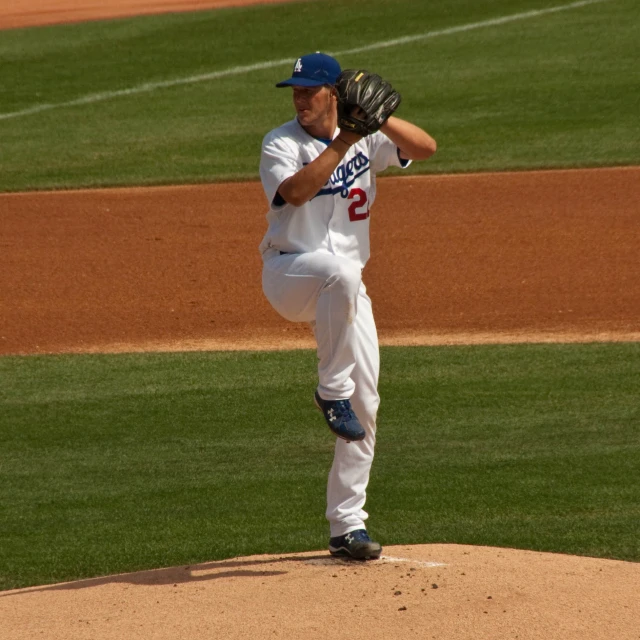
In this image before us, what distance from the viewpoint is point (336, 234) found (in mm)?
5586

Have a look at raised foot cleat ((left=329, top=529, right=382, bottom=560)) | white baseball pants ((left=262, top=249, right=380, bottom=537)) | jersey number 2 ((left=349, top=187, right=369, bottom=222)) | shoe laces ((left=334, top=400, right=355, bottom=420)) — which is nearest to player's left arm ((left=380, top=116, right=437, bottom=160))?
jersey number 2 ((left=349, top=187, right=369, bottom=222))

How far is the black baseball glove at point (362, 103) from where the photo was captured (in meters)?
5.11

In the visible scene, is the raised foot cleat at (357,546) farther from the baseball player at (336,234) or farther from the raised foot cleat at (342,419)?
the raised foot cleat at (342,419)

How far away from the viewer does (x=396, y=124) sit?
5.51 meters

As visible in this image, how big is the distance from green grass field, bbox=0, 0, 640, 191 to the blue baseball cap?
10668 mm

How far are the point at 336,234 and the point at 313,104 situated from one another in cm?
57

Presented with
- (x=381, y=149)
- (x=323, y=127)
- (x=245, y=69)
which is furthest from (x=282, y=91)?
(x=323, y=127)

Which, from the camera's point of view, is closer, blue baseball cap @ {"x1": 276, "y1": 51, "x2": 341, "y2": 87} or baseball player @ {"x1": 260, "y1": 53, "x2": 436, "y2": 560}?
baseball player @ {"x1": 260, "y1": 53, "x2": 436, "y2": 560}

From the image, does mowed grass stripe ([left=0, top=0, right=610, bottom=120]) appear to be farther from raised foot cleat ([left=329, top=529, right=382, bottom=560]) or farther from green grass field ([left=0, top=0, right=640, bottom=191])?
raised foot cleat ([left=329, top=529, right=382, bottom=560])

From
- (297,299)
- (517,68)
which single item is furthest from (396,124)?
(517,68)

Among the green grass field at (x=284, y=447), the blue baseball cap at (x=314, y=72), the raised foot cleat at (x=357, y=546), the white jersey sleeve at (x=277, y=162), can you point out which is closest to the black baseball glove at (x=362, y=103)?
the blue baseball cap at (x=314, y=72)

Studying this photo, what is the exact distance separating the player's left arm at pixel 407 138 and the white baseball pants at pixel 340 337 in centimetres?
58

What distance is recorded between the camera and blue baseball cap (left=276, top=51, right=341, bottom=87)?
17.8ft

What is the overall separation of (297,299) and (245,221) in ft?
28.7
